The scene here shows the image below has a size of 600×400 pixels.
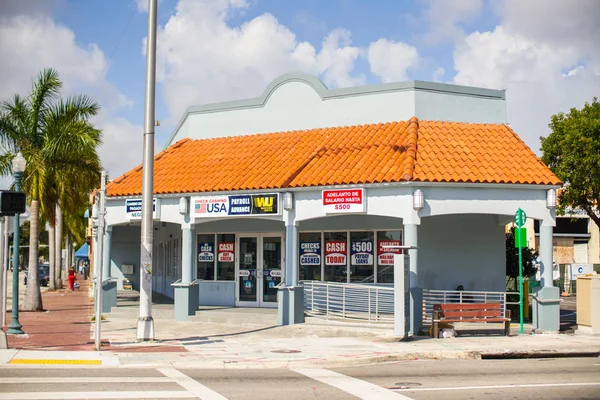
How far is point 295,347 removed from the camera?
16.1m

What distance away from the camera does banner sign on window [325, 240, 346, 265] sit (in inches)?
866

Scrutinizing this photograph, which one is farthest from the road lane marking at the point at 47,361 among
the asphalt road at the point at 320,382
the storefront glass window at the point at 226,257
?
the storefront glass window at the point at 226,257

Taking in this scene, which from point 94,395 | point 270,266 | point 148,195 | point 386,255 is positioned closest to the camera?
point 94,395

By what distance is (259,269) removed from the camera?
23.4m

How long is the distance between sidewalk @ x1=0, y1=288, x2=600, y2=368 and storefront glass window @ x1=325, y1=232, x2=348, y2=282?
6.81ft

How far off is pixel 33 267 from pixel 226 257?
24.4 feet

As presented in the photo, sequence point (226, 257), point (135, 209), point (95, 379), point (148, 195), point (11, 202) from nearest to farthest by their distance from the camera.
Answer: point (95, 379)
point (11, 202)
point (148, 195)
point (135, 209)
point (226, 257)

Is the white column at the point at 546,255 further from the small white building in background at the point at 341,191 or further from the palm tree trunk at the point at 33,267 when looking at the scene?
the palm tree trunk at the point at 33,267

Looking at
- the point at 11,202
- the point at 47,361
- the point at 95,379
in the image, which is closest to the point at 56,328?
the point at 11,202

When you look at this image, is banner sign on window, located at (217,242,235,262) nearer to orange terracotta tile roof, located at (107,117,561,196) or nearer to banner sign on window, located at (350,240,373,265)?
orange terracotta tile roof, located at (107,117,561,196)

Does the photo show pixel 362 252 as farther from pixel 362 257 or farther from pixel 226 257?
pixel 226 257

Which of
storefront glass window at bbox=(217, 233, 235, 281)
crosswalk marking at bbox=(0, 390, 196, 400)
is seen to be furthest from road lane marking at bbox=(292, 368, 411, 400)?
storefront glass window at bbox=(217, 233, 235, 281)

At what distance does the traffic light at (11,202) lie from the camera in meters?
15.8

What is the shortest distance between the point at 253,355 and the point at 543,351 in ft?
20.5
